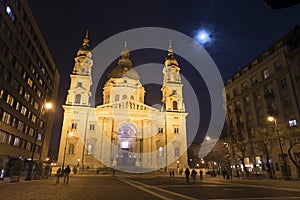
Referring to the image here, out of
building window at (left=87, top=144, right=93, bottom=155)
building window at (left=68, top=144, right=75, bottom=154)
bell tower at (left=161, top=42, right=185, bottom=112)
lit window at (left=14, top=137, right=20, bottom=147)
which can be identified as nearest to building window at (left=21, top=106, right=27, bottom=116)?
lit window at (left=14, top=137, right=20, bottom=147)

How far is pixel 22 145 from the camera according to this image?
36.7 metres

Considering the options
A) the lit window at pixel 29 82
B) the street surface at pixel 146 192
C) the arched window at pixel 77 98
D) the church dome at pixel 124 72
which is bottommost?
the street surface at pixel 146 192

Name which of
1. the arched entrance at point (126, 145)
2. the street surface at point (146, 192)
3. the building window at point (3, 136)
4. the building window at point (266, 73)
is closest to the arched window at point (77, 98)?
the arched entrance at point (126, 145)

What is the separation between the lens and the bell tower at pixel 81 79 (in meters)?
58.8

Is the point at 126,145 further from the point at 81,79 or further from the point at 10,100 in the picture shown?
the point at 10,100

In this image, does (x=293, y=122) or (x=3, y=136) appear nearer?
(x=3, y=136)

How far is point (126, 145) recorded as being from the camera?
60781mm

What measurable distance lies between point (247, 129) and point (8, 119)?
3905 cm

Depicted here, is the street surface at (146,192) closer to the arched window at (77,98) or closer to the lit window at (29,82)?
the lit window at (29,82)

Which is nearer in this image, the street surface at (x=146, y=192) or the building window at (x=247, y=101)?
the street surface at (x=146, y=192)

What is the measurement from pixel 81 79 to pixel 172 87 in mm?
26991

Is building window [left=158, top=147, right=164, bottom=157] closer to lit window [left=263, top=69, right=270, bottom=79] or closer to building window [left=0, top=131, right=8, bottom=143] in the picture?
lit window [left=263, top=69, right=270, bottom=79]

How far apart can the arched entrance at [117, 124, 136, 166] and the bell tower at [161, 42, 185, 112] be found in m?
12.8

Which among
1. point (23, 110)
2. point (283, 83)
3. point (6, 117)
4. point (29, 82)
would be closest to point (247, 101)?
point (283, 83)
